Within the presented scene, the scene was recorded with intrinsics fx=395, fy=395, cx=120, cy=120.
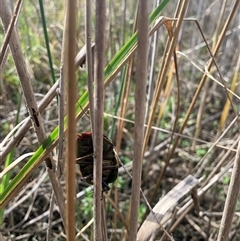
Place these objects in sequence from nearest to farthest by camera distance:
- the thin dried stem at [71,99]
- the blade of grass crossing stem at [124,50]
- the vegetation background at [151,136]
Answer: the thin dried stem at [71,99]
the blade of grass crossing stem at [124,50]
the vegetation background at [151,136]

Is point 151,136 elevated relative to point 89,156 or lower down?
lower down

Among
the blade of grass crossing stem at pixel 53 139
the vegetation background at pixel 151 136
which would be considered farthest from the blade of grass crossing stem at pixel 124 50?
the vegetation background at pixel 151 136

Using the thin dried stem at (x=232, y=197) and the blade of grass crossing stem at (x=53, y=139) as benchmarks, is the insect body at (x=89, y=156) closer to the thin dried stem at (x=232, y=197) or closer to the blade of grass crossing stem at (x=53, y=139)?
the blade of grass crossing stem at (x=53, y=139)

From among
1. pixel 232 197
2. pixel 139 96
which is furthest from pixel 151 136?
pixel 139 96

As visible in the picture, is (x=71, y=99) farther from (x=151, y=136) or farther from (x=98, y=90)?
(x=151, y=136)

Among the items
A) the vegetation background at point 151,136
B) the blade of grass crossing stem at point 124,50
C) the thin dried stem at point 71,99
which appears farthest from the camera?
the vegetation background at point 151,136

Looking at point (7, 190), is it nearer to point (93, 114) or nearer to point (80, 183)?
point (93, 114)

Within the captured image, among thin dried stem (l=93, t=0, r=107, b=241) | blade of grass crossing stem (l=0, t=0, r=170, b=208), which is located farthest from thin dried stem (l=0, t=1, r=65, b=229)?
thin dried stem (l=93, t=0, r=107, b=241)

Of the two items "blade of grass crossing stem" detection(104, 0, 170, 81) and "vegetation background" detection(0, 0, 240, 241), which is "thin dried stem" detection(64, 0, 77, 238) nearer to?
"blade of grass crossing stem" detection(104, 0, 170, 81)
